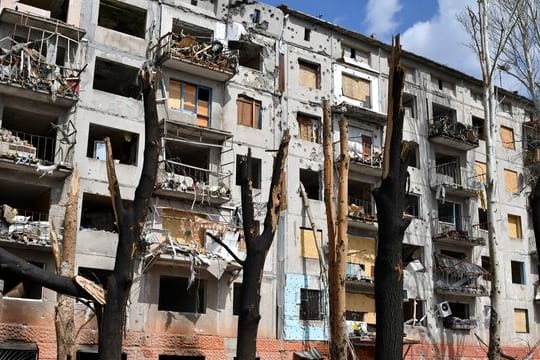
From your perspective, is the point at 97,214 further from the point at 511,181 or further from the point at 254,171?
the point at 511,181

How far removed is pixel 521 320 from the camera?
123ft

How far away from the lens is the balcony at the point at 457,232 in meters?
34.9

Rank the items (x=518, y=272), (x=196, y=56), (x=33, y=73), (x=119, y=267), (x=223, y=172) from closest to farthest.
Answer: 1. (x=119, y=267)
2. (x=33, y=73)
3. (x=196, y=56)
4. (x=223, y=172)
5. (x=518, y=272)

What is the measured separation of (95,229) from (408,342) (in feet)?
50.6

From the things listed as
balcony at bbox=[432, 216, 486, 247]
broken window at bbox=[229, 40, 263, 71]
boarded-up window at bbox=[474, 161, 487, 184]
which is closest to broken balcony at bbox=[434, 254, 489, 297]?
balcony at bbox=[432, 216, 486, 247]

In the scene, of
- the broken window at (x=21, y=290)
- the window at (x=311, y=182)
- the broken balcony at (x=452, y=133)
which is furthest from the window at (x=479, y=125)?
the broken window at (x=21, y=290)

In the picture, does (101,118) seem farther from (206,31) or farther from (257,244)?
(257,244)

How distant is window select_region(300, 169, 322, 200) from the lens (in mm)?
31781

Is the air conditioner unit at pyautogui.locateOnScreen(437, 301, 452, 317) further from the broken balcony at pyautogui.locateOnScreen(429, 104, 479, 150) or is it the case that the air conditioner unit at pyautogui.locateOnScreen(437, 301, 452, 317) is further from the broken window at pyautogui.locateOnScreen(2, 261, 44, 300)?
the broken window at pyautogui.locateOnScreen(2, 261, 44, 300)

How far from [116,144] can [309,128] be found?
985 cm

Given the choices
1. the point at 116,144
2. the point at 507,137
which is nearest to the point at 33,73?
the point at 116,144

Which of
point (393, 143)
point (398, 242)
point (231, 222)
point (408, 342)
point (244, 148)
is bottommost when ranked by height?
point (408, 342)

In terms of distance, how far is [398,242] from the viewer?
307 inches

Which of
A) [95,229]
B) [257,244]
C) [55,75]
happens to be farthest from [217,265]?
[257,244]
